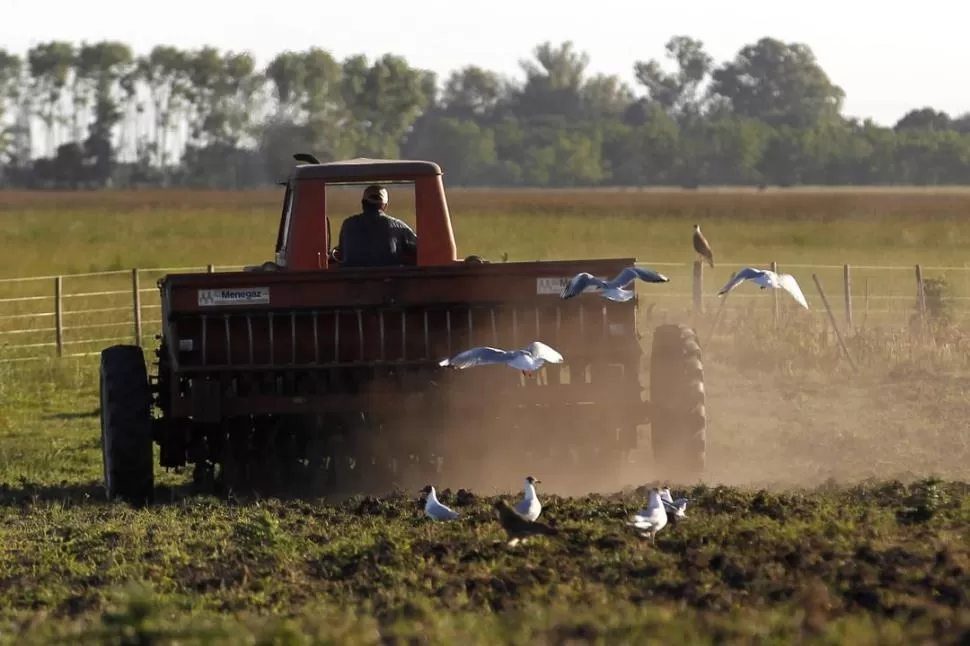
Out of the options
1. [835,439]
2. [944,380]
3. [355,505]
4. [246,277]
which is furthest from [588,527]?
[944,380]

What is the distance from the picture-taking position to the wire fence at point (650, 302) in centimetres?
2398

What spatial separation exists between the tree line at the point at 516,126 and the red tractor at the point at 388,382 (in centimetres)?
6113

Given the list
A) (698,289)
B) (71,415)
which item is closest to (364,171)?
(71,415)

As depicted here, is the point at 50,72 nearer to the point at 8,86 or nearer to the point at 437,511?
the point at 8,86

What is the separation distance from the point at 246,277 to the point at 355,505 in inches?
63.8

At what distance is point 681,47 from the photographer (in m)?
167

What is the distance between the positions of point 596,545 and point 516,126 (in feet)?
435

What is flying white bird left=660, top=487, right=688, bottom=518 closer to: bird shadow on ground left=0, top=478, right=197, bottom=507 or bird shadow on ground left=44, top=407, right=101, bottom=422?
bird shadow on ground left=0, top=478, right=197, bottom=507

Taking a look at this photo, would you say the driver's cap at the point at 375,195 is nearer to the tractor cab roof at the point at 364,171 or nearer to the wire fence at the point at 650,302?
the tractor cab roof at the point at 364,171

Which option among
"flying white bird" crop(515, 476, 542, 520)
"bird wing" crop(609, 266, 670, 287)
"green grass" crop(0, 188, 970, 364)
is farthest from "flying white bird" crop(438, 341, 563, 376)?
"green grass" crop(0, 188, 970, 364)

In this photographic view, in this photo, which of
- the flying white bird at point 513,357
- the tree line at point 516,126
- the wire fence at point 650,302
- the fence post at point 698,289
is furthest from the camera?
the tree line at point 516,126

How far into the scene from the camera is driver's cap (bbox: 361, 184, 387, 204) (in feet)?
39.3

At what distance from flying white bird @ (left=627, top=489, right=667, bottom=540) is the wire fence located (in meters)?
12.2

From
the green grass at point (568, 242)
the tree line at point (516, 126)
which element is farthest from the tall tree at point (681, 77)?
the green grass at point (568, 242)
